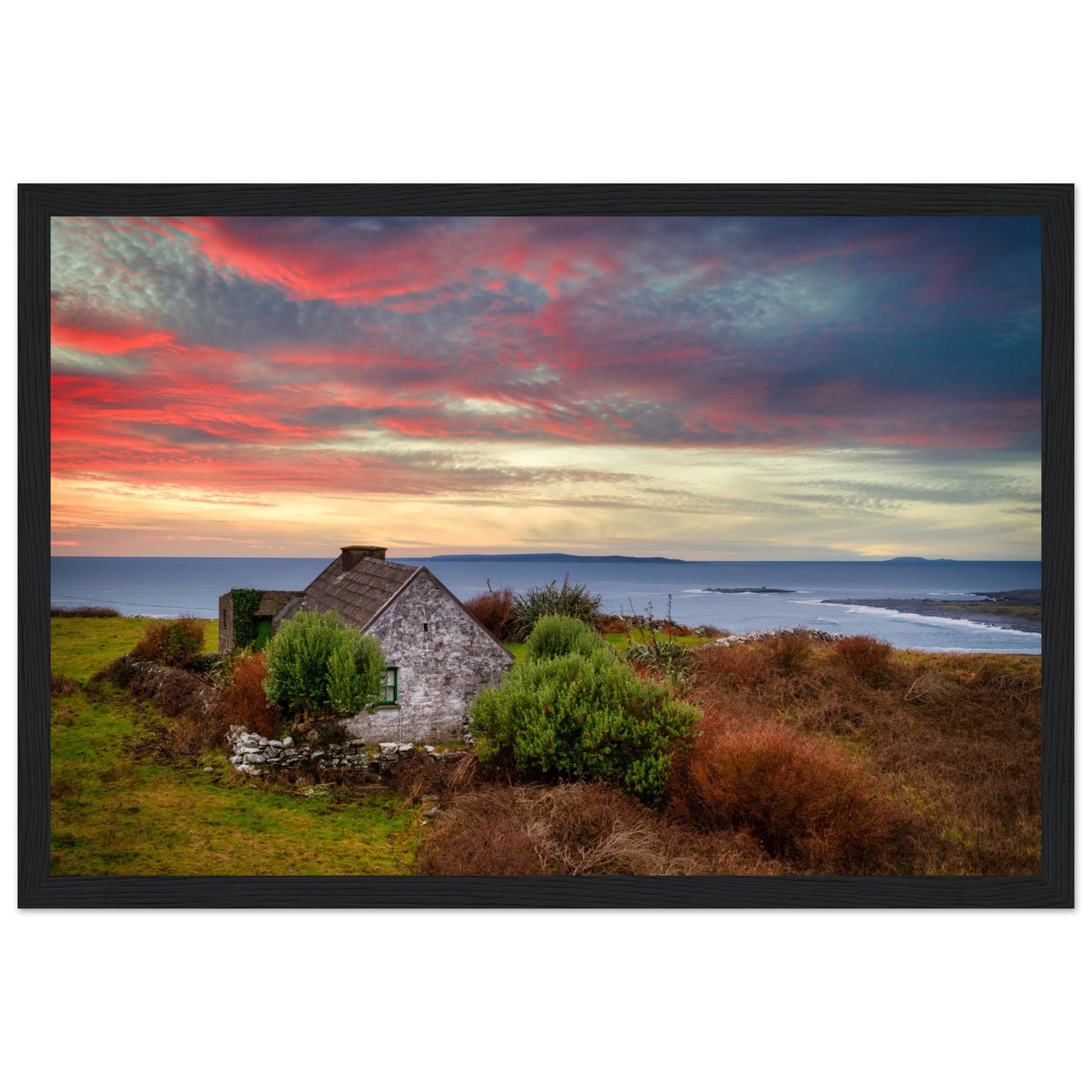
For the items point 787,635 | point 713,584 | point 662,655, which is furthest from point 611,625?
point 713,584

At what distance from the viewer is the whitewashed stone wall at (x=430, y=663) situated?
Result: 6.96 metres

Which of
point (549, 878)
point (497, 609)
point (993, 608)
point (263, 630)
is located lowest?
point (549, 878)

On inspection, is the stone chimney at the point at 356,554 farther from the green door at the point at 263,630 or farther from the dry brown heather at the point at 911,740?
the dry brown heather at the point at 911,740

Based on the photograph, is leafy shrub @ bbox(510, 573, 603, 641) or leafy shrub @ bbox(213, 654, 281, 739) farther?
leafy shrub @ bbox(510, 573, 603, 641)

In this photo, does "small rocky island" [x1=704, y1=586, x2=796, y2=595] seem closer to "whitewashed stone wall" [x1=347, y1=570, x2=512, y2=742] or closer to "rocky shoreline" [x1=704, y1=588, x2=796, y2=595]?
"rocky shoreline" [x1=704, y1=588, x2=796, y2=595]

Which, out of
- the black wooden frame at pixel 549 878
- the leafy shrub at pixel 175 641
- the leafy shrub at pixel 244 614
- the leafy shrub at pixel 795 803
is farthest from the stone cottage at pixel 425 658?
the leafy shrub at pixel 244 614

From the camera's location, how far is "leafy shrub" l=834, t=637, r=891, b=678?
7.37m

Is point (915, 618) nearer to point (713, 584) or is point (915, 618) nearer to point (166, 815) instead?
point (713, 584)

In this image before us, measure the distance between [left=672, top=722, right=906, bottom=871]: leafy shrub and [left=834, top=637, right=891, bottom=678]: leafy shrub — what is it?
2.77 m

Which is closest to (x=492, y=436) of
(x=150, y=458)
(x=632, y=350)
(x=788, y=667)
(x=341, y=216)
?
(x=632, y=350)

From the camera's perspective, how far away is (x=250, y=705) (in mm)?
6660

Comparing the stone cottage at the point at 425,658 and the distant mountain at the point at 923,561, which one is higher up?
the distant mountain at the point at 923,561

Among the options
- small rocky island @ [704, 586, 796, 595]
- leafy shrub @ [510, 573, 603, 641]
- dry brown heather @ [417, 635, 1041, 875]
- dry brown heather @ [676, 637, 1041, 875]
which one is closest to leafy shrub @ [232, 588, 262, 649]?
leafy shrub @ [510, 573, 603, 641]

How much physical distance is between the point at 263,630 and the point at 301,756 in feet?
14.7
